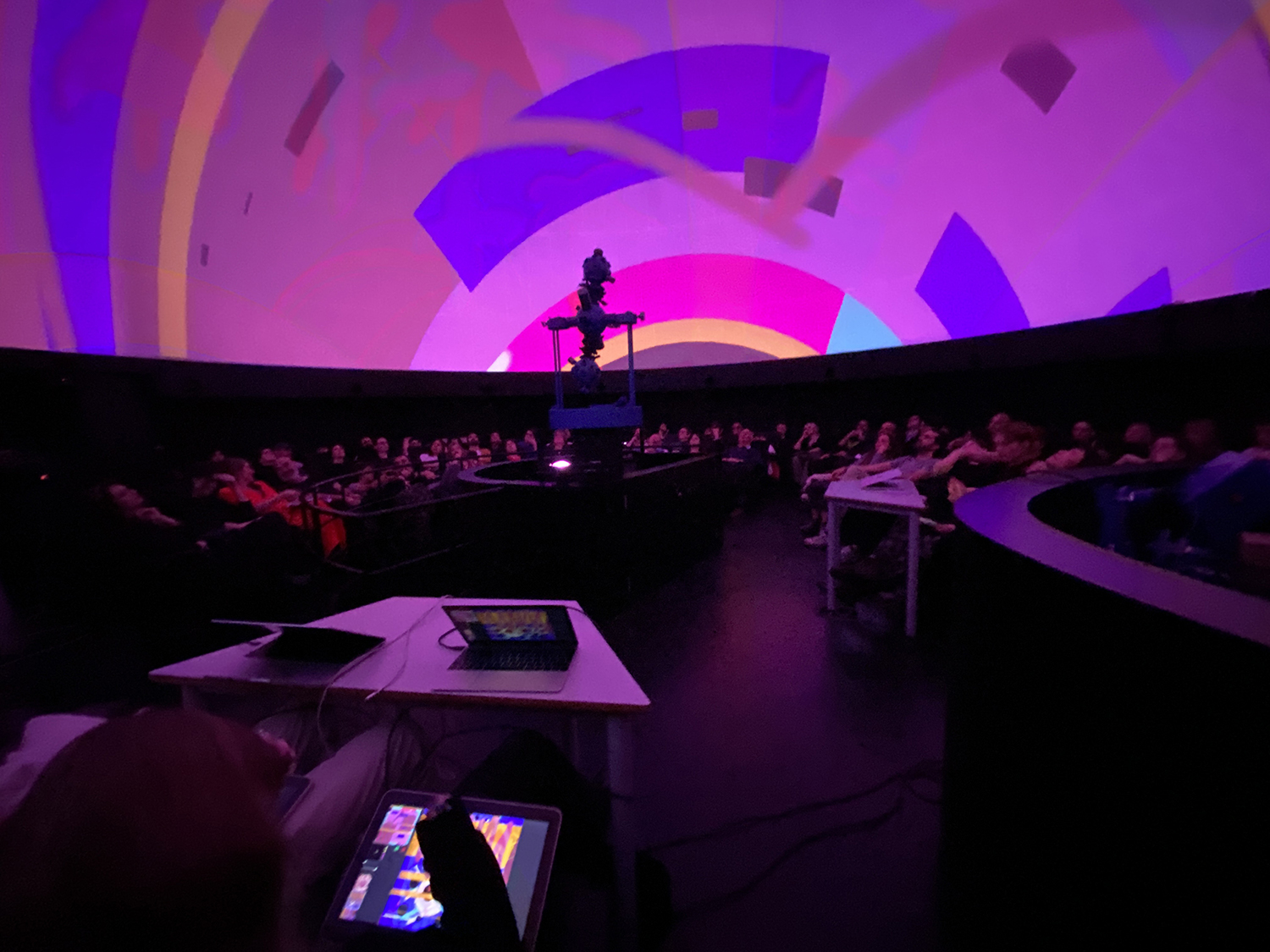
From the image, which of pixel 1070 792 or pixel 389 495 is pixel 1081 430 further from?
pixel 389 495

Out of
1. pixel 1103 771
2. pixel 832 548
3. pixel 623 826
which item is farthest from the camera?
pixel 832 548

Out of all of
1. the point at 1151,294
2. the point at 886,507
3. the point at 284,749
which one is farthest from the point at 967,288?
the point at 284,749

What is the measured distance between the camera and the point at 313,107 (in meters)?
6.76

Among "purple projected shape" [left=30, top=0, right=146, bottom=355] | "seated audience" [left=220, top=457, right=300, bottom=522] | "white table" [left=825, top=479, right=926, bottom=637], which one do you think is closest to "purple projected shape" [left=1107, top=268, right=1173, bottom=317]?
"white table" [left=825, top=479, right=926, bottom=637]

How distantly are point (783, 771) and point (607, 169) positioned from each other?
9.65m

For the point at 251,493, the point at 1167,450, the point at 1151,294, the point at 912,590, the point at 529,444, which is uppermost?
the point at 1151,294

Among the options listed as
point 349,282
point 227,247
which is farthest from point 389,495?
point 349,282

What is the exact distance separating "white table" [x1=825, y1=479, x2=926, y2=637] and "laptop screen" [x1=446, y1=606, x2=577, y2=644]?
2785 mm

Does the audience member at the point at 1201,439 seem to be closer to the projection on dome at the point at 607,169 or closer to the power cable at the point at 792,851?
the projection on dome at the point at 607,169

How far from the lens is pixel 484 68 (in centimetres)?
753

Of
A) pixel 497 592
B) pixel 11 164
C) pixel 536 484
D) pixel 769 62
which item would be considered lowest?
pixel 497 592

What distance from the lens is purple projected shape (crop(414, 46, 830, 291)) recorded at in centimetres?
767

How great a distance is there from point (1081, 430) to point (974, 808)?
534 cm

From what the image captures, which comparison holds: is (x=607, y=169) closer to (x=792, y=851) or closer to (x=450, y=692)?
(x=450, y=692)
